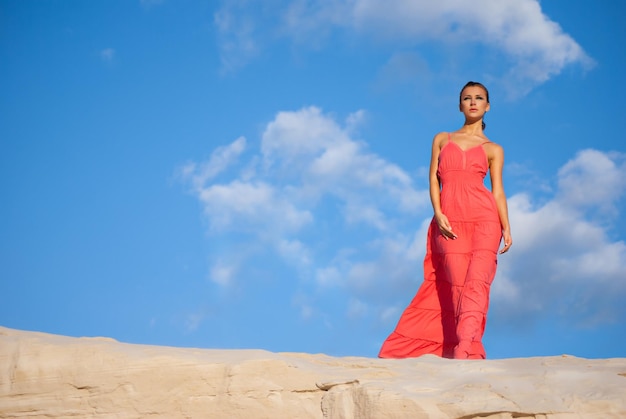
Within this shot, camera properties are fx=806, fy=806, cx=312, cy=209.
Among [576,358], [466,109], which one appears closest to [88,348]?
[576,358]

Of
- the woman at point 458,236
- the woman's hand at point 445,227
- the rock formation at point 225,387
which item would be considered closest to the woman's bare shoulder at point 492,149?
the woman at point 458,236

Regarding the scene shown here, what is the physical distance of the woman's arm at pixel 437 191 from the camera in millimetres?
7961

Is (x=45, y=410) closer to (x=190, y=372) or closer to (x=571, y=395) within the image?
(x=190, y=372)

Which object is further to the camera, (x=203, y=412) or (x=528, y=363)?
(x=528, y=363)

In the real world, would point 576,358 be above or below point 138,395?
above

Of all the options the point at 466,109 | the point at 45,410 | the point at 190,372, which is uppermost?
the point at 466,109

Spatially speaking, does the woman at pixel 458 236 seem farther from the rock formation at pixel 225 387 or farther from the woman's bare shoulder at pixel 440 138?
the rock formation at pixel 225 387

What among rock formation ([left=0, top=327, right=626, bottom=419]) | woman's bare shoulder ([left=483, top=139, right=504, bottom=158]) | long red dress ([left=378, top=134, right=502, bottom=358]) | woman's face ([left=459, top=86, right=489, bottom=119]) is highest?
woman's face ([left=459, top=86, right=489, bottom=119])

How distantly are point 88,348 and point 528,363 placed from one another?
272cm

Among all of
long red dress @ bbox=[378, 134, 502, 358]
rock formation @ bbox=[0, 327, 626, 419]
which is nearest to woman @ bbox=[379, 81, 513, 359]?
long red dress @ bbox=[378, 134, 502, 358]

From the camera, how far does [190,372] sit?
4641 millimetres

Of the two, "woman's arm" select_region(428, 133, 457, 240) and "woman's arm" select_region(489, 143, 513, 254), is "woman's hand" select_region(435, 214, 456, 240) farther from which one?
"woman's arm" select_region(489, 143, 513, 254)

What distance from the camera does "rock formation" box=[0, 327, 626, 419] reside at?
4.50m

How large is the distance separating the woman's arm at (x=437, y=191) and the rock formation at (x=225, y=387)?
322 centimetres
